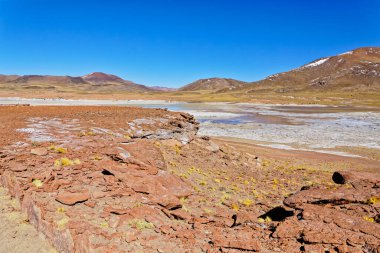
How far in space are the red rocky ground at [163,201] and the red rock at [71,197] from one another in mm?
29

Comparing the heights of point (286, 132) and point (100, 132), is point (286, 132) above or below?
below

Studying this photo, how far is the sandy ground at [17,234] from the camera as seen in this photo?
7.95 m

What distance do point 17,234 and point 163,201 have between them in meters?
4.19

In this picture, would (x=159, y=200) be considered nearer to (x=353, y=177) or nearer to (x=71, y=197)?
(x=71, y=197)

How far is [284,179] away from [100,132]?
11445mm

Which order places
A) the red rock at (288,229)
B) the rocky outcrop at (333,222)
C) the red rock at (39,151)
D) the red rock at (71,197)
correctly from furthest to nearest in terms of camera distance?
the red rock at (39,151), the red rock at (71,197), the red rock at (288,229), the rocky outcrop at (333,222)

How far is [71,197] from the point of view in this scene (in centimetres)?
958

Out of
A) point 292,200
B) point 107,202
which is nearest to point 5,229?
point 107,202

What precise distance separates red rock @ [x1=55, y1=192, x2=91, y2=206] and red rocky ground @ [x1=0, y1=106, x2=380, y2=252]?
29mm

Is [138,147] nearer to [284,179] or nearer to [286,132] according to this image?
[284,179]

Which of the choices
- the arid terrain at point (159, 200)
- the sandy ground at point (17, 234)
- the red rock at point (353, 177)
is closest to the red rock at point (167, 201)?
the arid terrain at point (159, 200)

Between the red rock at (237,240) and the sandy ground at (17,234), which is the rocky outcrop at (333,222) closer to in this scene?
the red rock at (237,240)

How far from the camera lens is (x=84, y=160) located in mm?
12750

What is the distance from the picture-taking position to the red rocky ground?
7.65 m
